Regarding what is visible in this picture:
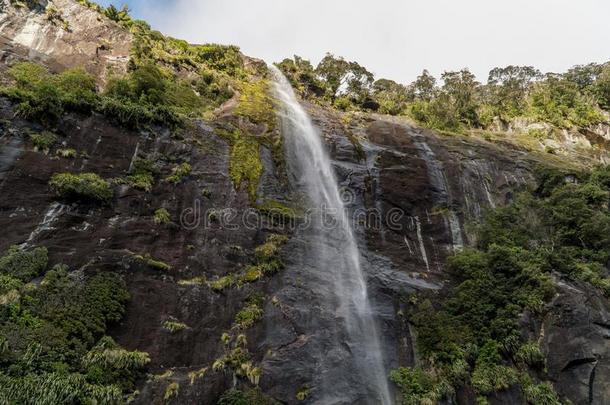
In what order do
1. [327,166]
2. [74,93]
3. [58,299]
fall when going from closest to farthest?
[58,299]
[74,93]
[327,166]

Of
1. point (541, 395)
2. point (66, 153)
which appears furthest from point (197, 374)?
point (541, 395)

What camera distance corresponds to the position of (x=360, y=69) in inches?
1714

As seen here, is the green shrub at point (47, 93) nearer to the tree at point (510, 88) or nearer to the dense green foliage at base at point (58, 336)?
the dense green foliage at base at point (58, 336)

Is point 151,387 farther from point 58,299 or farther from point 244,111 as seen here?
point 244,111

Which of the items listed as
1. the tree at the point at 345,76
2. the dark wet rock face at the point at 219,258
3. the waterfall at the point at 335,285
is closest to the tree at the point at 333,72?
the tree at the point at 345,76

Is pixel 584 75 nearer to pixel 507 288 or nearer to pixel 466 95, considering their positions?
pixel 466 95

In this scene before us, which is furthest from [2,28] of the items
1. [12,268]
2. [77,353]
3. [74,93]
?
[77,353]

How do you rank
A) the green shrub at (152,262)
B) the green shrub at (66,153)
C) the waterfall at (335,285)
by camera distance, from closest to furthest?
the waterfall at (335,285), the green shrub at (152,262), the green shrub at (66,153)

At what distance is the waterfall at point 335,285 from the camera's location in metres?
14.4

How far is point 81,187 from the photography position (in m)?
15.5

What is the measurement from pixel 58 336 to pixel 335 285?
9.89 meters

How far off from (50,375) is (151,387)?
2.68 m

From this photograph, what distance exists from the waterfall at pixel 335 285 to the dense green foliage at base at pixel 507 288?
1392 mm

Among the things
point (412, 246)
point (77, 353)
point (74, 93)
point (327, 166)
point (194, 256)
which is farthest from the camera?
point (327, 166)
